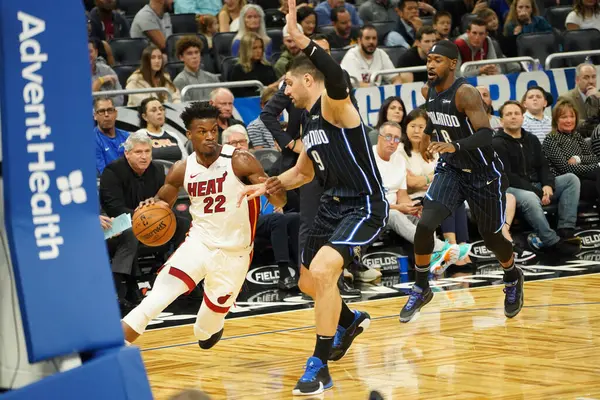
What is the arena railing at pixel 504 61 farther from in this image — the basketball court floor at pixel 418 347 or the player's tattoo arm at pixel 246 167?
the player's tattoo arm at pixel 246 167

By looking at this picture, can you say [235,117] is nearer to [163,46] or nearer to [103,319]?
[163,46]

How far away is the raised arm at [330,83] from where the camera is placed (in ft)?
20.1

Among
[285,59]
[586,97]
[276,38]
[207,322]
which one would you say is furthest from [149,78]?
[586,97]

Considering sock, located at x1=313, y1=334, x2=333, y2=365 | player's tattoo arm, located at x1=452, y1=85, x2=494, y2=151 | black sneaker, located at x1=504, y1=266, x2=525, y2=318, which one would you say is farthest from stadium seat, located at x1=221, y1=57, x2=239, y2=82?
sock, located at x1=313, y1=334, x2=333, y2=365

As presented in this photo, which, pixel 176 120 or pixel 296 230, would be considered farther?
pixel 176 120

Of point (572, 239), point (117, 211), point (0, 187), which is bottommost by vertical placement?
point (572, 239)

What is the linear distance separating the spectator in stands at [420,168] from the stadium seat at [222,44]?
9.20 feet

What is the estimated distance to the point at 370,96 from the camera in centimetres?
1247

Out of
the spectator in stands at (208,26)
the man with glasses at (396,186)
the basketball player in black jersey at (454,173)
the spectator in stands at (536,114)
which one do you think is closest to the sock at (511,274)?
the basketball player in black jersey at (454,173)

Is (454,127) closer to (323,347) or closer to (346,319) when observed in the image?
(346,319)

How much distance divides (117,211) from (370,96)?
3.68m

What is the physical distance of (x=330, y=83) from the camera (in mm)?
6375

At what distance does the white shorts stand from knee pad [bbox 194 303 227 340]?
0.04 m

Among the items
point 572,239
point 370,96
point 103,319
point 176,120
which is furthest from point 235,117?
point 103,319
